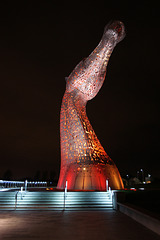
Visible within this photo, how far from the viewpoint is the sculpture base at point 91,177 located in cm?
1335

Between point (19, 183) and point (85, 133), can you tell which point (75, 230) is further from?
point (19, 183)

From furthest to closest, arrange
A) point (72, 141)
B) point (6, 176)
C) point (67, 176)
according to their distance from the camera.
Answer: point (6, 176)
point (72, 141)
point (67, 176)

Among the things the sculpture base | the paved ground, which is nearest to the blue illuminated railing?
the sculpture base

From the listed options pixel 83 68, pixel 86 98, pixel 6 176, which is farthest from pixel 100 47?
pixel 6 176

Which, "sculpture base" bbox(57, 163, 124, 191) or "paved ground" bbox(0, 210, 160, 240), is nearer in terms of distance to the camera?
"paved ground" bbox(0, 210, 160, 240)

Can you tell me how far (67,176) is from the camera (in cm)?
1447

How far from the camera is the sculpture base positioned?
13.4 m

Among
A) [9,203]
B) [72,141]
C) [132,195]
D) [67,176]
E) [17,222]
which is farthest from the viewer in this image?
[72,141]

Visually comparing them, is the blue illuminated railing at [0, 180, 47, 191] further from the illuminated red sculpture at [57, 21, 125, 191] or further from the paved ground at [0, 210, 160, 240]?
the paved ground at [0, 210, 160, 240]

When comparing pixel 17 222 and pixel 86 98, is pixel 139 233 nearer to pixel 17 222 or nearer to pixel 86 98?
pixel 17 222

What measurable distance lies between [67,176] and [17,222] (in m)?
8.43

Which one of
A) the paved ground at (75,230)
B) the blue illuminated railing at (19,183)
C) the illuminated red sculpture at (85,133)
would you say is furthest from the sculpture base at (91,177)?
the paved ground at (75,230)

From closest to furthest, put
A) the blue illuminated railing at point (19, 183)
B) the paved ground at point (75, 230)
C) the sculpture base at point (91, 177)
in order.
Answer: the paved ground at point (75, 230)
the sculpture base at point (91, 177)
the blue illuminated railing at point (19, 183)

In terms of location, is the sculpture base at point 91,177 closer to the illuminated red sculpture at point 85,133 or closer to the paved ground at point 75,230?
the illuminated red sculpture at point 85,133
